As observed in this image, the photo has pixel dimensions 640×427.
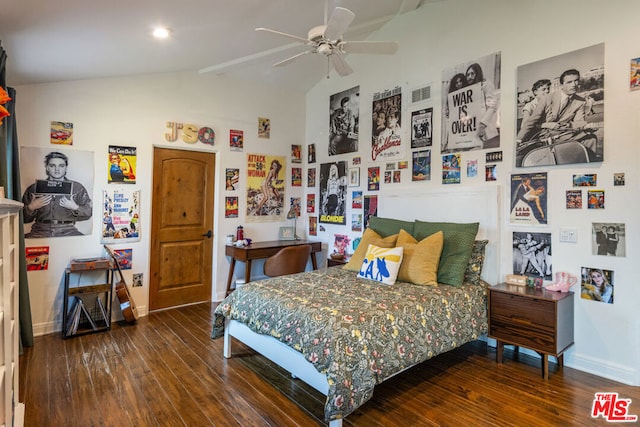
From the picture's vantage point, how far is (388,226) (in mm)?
3824

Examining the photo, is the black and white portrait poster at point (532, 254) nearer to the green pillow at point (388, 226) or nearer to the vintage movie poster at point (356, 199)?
the green pillow at point (388, 226)

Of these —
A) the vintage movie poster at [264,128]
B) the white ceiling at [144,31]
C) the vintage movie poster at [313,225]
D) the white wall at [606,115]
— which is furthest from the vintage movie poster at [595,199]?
the vintage movie poster at [264,128]

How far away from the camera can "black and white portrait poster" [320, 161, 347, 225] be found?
187 inches

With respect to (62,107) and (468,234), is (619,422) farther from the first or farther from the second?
(62,107)

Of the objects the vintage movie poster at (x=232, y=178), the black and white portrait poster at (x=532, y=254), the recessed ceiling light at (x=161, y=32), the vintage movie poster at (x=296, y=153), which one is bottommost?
the black and white portrait poster at (x=532, y=254)

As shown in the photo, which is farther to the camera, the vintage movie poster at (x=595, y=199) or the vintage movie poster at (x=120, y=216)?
the vintage movie poster at (x=120, y=216)

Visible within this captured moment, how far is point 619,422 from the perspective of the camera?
2131 millimetres

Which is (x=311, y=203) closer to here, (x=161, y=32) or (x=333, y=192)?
(x=333, y=192)

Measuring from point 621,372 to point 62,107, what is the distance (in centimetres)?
530

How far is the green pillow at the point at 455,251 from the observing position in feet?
9.88

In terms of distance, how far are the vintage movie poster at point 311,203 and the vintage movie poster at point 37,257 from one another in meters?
3.14

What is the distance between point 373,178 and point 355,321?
2.56 metres

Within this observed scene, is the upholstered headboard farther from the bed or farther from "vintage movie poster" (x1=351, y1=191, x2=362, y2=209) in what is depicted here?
"vintage movie poster" (x1=351, y1=191, x2=362, y2=209)

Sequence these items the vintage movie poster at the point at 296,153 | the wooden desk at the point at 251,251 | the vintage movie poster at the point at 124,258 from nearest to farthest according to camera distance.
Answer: the vintage movie poster at the point at 124,258 < the wooden desk at the point at 251,251 < the vintage movie poster at the point at 296,153
